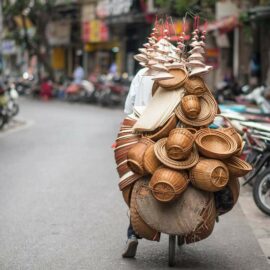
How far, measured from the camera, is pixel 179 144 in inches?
208

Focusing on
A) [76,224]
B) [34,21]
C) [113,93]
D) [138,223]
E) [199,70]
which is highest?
[199,70]

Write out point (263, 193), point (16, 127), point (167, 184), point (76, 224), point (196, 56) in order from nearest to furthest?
point (167, 184) → point (196, 56) → point (76, 224) → point (263, 193) → point (16, 127)

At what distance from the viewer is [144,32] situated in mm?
34844

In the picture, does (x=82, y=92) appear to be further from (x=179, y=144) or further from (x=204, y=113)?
(x=179, y=144)

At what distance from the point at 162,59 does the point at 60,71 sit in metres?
41.6

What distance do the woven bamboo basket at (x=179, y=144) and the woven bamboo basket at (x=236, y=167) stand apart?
13.5 inches

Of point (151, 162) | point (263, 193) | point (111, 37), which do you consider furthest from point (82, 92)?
point (151, 162)

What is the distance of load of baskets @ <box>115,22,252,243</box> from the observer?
5.32m

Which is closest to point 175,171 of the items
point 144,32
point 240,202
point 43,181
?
point 240,202

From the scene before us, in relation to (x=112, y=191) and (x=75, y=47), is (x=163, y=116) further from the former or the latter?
(x=75, y=47)

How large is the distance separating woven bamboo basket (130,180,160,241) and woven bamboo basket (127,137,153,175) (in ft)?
0.51

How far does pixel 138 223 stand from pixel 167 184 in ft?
1.68

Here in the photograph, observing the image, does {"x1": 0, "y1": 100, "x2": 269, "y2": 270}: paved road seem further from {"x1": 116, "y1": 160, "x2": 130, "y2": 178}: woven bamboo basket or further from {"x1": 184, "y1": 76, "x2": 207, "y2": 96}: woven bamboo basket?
{"x1": 184, "y1": 76, "x2": 207, "y2": 96}: woven bamboo basket

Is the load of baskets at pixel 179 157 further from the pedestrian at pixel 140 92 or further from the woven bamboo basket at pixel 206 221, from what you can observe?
the pedestrian at pixel 140 92
